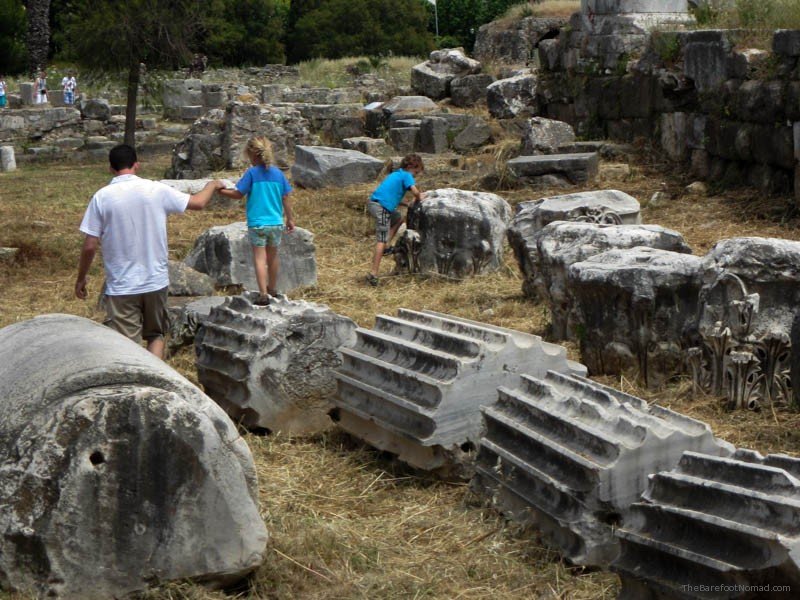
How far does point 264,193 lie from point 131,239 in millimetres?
2576

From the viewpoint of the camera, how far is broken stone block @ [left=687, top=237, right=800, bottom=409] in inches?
236

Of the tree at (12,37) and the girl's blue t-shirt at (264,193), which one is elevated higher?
the tree at (12,37)

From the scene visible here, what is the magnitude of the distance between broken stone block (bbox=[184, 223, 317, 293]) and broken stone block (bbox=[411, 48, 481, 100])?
1312cm

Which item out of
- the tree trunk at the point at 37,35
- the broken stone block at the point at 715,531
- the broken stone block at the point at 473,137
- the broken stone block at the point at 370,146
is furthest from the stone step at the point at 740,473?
the tree trunk at the point at 37,35

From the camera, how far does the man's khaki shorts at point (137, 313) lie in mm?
6211

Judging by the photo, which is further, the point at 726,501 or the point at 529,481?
the point at 529,481

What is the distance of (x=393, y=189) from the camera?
10.5m

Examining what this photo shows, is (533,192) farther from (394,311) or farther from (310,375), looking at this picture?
(310,375)

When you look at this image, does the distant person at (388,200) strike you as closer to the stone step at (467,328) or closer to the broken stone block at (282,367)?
the broken stone block at (282,367)

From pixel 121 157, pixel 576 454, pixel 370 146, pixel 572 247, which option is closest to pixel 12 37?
pixel 370 146

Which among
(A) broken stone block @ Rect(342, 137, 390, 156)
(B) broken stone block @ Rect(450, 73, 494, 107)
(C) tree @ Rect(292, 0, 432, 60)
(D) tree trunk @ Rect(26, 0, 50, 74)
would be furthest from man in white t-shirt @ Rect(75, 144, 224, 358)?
(C) tree @ Rect(292, 0, 432, 60)

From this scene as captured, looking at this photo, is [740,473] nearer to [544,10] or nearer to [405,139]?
[405,139]

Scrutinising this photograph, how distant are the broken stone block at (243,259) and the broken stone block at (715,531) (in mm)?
6537

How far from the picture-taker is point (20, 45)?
39.9m
